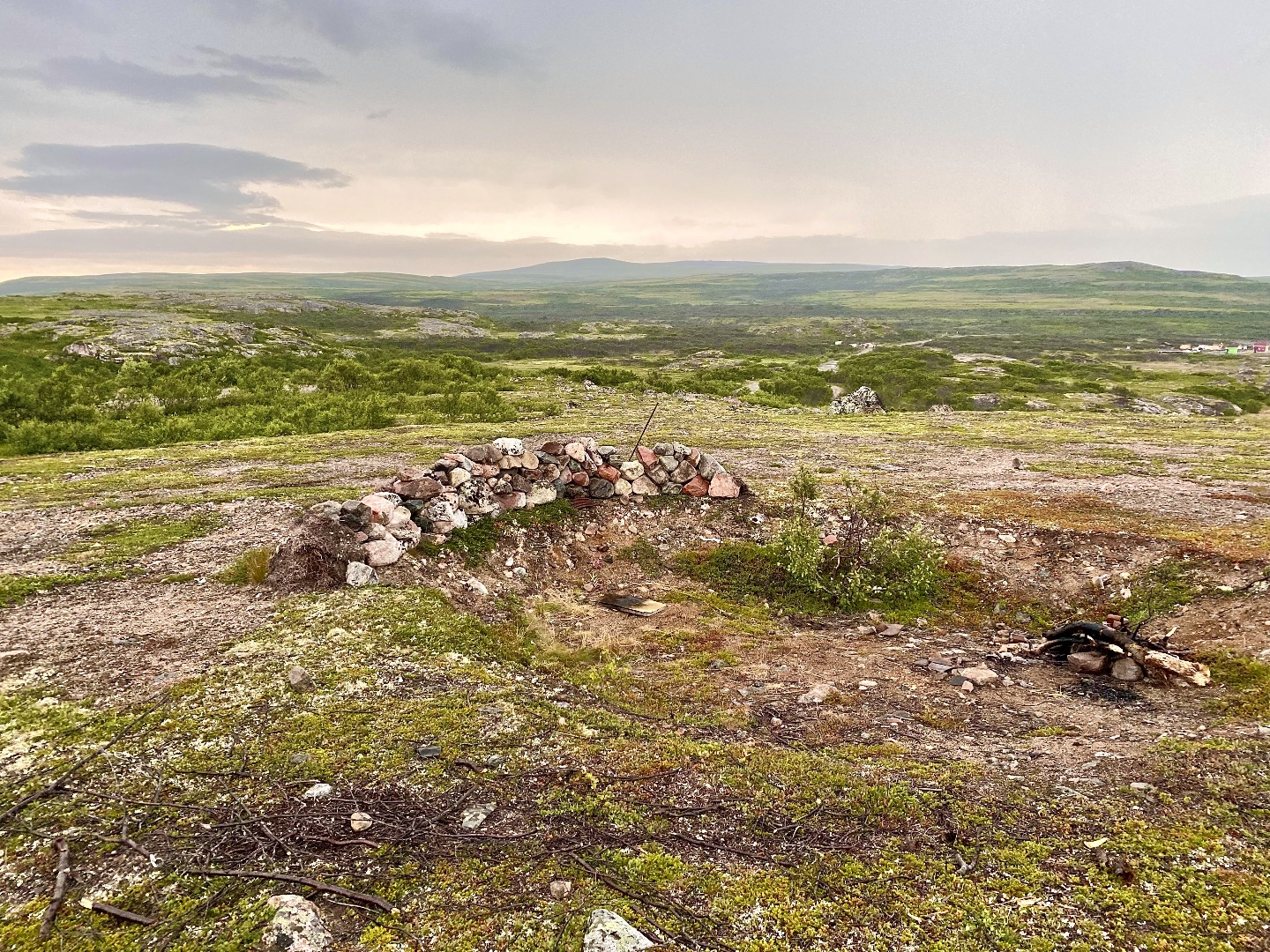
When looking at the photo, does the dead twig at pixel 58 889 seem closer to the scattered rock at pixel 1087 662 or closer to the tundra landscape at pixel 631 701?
the tundra landscape at pixel 631 701

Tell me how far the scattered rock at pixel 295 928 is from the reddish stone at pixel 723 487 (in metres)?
12.2

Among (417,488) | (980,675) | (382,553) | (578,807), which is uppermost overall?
(417,488)

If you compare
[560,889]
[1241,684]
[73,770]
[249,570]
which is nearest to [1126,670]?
[1241,684]

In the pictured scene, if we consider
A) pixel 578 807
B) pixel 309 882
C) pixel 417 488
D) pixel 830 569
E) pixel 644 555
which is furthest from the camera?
pixel 644 555

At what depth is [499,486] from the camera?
1382cm

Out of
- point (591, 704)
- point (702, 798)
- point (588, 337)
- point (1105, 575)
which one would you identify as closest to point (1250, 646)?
point (1105, 575)

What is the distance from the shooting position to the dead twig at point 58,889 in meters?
4.11

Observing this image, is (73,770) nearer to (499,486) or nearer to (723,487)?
(499,486)

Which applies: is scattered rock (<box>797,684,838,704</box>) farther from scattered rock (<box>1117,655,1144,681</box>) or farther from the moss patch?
the moss patch

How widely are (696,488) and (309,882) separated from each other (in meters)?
12.0

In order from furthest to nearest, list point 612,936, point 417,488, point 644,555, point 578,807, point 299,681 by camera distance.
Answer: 1. point 644,555
2. point 417,488
3. point 299,681
4. point 578,807
5. point 612,936

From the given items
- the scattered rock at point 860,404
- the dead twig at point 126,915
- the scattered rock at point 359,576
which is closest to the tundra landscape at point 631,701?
the dead twig at point 126,915

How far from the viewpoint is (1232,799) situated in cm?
544

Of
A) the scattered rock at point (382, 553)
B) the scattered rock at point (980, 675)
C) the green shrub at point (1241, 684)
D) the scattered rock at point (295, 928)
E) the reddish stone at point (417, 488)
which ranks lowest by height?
the scattered rock at point (980, 675)
